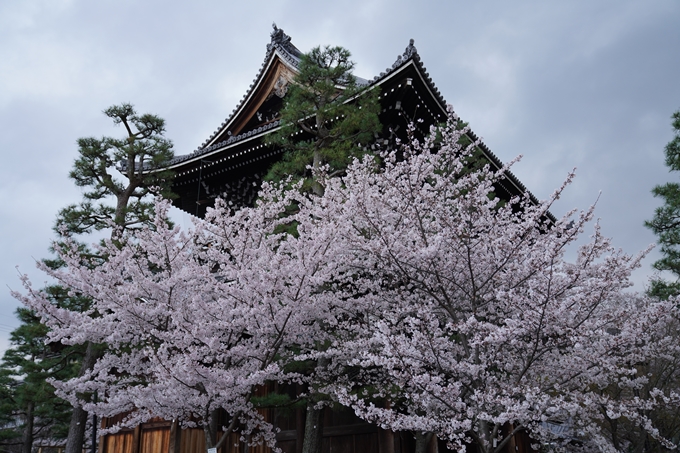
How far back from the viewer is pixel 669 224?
43.5 feet

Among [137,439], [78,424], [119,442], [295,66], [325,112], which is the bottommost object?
[119,442]

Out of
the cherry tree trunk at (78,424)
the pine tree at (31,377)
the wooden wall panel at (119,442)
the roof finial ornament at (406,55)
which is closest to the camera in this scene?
the wooden wall panel at (119,442)

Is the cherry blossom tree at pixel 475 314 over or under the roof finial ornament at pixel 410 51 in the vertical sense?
under

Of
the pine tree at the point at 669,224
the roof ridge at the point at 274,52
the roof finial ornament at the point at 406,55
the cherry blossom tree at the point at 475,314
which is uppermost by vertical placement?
the roof ridge at the point at 274,52

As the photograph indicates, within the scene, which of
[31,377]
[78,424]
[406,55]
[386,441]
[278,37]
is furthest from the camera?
[278,37]

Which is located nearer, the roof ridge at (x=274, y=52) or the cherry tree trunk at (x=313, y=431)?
the cherry tree trunk at (x=313, y=431)

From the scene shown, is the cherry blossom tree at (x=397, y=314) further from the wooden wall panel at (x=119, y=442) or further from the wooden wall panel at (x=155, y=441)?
the wooden wall panel at (x=119, y=442)

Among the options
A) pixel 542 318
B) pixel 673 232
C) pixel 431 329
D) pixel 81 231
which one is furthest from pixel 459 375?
pixel 81 231

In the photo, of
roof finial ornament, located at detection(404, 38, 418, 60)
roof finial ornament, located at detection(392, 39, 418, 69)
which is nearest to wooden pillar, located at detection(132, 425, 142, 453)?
roof finial ornament, located at detection(392, 39, 418, 69)

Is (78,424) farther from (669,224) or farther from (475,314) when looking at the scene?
(669,224)

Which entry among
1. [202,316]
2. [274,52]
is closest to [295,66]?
[274,52]

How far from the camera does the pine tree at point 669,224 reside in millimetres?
12781

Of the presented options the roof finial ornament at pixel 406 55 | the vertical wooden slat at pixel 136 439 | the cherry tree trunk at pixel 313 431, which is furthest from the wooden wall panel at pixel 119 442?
the roof finial ornament at pixel 406 55

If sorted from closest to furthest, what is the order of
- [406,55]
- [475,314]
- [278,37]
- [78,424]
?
[475,314] → [406,55] → [78,424] → [278,37]
